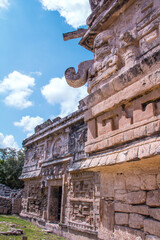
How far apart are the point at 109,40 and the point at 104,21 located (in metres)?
0.34

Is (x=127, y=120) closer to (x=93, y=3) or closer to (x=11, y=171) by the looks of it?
(x=93, y=3)

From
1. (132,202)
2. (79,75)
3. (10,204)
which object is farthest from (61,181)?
(132,202)

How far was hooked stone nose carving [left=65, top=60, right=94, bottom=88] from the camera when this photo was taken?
2.96 m

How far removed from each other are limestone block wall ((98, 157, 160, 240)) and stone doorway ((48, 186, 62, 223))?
7.60 m

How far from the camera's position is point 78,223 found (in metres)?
6.86

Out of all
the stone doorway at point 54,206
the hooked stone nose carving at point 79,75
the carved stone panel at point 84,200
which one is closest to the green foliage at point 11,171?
the stone doorway at point 54,206

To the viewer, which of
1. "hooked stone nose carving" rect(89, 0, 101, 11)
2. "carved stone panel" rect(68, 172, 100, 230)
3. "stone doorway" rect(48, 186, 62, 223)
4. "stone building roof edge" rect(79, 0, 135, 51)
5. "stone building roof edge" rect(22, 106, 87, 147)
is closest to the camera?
"stone building roof edge" rect(79, 0, 135, 51)

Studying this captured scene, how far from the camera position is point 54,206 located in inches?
360

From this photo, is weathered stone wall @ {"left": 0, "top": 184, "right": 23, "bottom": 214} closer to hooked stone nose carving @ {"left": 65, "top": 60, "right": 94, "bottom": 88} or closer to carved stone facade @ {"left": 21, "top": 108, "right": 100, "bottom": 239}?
carved stone facade @ {"left": 21, "top": 108, "right": 100, "bottom": 239}

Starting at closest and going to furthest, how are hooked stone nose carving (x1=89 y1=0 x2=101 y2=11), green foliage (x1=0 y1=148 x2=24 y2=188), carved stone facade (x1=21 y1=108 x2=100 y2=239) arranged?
hooked stone nose carving (x1=89 y1=0 x2=101 y2=11) < carved stone facade (x1=21 y1=108 x2=100 y2=239) < green foliage (x1=0 y1=148 x2=24 y2=188)

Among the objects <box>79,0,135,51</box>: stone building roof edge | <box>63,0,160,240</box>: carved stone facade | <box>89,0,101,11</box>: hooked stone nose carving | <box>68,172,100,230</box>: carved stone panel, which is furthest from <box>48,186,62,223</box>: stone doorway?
<box>89,0,101,11</box>: hooked stone nose carving

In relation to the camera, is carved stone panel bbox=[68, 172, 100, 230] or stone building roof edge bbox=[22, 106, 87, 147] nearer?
carved stone panel bbox=[68, 172, 100, 230]

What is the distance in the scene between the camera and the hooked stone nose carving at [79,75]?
2963 millimetres

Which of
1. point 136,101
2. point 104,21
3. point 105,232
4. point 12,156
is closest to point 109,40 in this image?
point 104,21
